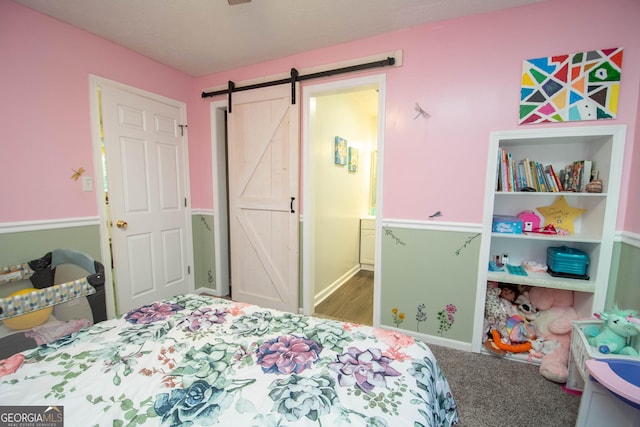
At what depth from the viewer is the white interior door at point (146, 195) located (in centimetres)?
238

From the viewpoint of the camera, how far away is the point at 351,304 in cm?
301

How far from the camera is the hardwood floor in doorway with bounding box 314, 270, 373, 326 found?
2.70m

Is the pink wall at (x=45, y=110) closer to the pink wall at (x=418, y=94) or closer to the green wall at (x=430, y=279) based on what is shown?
the pink wall at (x=418, y=94)

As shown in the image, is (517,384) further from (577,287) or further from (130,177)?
(130,177)

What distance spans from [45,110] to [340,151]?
105 inches

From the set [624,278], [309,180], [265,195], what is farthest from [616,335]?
[265,195]

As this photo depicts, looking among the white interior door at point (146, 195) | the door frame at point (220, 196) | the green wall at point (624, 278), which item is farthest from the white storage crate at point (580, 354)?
the white interior door at point (146, 195)

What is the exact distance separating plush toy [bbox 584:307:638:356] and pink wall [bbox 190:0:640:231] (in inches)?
22.7

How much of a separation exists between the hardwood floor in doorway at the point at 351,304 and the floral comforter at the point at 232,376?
58.2 inches

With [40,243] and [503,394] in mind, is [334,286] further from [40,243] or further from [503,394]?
[40,243]

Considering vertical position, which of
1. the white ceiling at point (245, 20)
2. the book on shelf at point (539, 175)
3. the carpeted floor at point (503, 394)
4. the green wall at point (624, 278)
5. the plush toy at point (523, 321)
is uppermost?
the white ceiling at point (245, 20)

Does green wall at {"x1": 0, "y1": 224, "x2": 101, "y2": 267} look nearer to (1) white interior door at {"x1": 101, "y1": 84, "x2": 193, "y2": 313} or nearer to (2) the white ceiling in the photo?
(1) white interior door at {"x1": 101, "y1": 84, "x2": 193, "y2": 313}

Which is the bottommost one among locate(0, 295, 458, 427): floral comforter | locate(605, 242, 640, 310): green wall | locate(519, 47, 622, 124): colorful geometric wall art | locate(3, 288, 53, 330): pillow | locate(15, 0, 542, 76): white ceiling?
locate(3, 288, 53, 330): pillow

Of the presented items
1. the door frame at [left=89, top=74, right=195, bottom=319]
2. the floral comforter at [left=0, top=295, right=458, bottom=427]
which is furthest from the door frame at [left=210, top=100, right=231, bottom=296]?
the floral comforter at [left=0, top=295, right=458, bottom=427]
